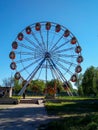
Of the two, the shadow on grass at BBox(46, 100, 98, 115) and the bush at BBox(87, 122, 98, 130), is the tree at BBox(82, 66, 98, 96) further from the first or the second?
Answer: the bush at BBox(87, 122, 98, 130)

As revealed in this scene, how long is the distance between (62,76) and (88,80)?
4470 cm

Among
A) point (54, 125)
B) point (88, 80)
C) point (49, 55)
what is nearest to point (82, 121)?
point (54, 125)

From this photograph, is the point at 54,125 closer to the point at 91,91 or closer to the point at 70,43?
the point at 70,43

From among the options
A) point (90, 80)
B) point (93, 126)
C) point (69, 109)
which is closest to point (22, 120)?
point (93, 126)

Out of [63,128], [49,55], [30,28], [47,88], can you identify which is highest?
[30,28]

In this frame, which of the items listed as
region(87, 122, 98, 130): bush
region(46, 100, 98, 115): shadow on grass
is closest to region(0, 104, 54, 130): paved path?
region(46, 100, 98, 115): shadow on grass

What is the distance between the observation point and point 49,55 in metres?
54.7

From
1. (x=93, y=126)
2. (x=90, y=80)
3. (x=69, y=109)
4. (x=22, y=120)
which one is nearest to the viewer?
(x=93, y=126)

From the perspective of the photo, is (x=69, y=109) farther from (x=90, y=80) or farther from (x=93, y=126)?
(x=90, y=80)

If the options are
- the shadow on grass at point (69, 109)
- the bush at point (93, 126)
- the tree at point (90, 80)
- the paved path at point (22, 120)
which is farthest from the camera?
the tree at point (90, 80)

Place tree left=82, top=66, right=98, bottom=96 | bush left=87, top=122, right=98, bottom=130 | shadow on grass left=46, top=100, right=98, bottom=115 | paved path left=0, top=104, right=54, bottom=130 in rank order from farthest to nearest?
tree left=82, top=66, right=98, bottom=96, shadow on grass left=46, top=100, right=98, bottom=115, paved path left=0, top=104, right=54, bottom=130, bush left=87, top=122, right=98, bottom=130

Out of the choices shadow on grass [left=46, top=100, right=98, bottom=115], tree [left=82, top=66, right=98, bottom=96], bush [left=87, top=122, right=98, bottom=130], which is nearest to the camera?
bush [left=87, top=122, right=98, bottom=130]

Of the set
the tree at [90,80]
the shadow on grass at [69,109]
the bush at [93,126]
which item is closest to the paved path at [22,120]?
the shadow on grass at [69,109]

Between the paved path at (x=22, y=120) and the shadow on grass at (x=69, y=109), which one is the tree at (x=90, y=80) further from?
the paved path at (x=22, y=120)
